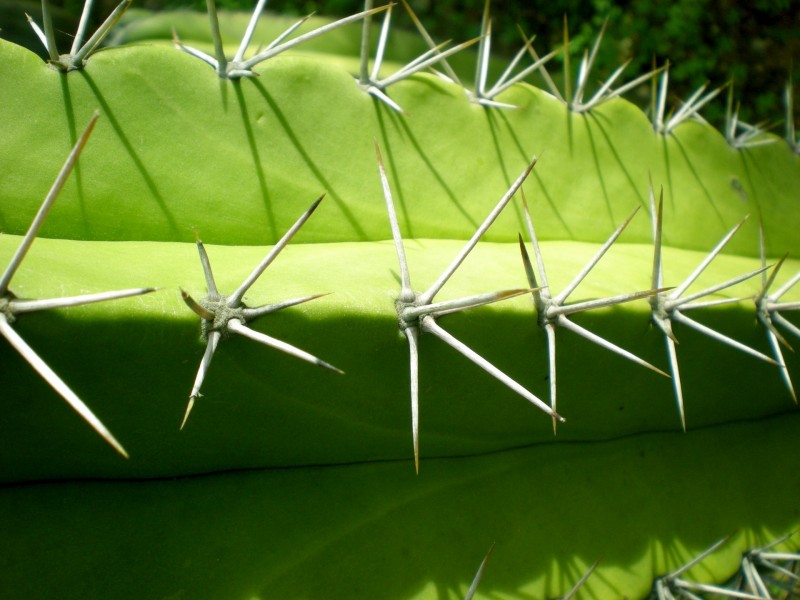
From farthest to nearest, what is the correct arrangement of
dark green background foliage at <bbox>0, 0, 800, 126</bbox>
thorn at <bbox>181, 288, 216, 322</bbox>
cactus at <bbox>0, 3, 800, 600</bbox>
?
dark green background foliage at <bbox>0, 0, 800, 126</bbox>
cactus at <bbox>0, 3, 800, 600</bbox>
thorn at <bbox>181, 288, 216, 322</bbox>

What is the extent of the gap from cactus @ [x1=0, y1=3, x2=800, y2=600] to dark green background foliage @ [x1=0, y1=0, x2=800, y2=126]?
1.27 m

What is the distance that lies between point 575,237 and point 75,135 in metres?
1.13

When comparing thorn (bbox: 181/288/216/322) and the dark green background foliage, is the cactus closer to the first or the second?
thorn (bbox: 181/288/216/322)

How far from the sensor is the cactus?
37.0 inches

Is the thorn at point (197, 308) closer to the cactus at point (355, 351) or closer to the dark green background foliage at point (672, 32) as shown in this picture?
the cactus at point (355, 351)

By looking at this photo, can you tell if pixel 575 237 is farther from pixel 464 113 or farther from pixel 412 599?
pixel 412 599

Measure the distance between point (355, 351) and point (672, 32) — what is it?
250 centimetres

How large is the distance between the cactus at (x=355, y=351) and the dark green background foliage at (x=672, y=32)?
49.9 inches

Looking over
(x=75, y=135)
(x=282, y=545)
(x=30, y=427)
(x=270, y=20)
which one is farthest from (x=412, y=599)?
(x=270, y=20)

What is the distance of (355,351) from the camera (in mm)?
1014

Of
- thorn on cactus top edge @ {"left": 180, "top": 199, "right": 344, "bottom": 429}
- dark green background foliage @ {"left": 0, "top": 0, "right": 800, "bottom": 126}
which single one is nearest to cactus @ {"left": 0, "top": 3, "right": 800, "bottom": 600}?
thorn on cactus top edge @ {"left": 180, "top": 199, "right": 344, "bottom": 429}

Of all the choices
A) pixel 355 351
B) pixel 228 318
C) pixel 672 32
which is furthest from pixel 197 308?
pixel 672 32

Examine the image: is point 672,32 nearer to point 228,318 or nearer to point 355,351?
point 355,351

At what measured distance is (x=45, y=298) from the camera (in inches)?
31.7
